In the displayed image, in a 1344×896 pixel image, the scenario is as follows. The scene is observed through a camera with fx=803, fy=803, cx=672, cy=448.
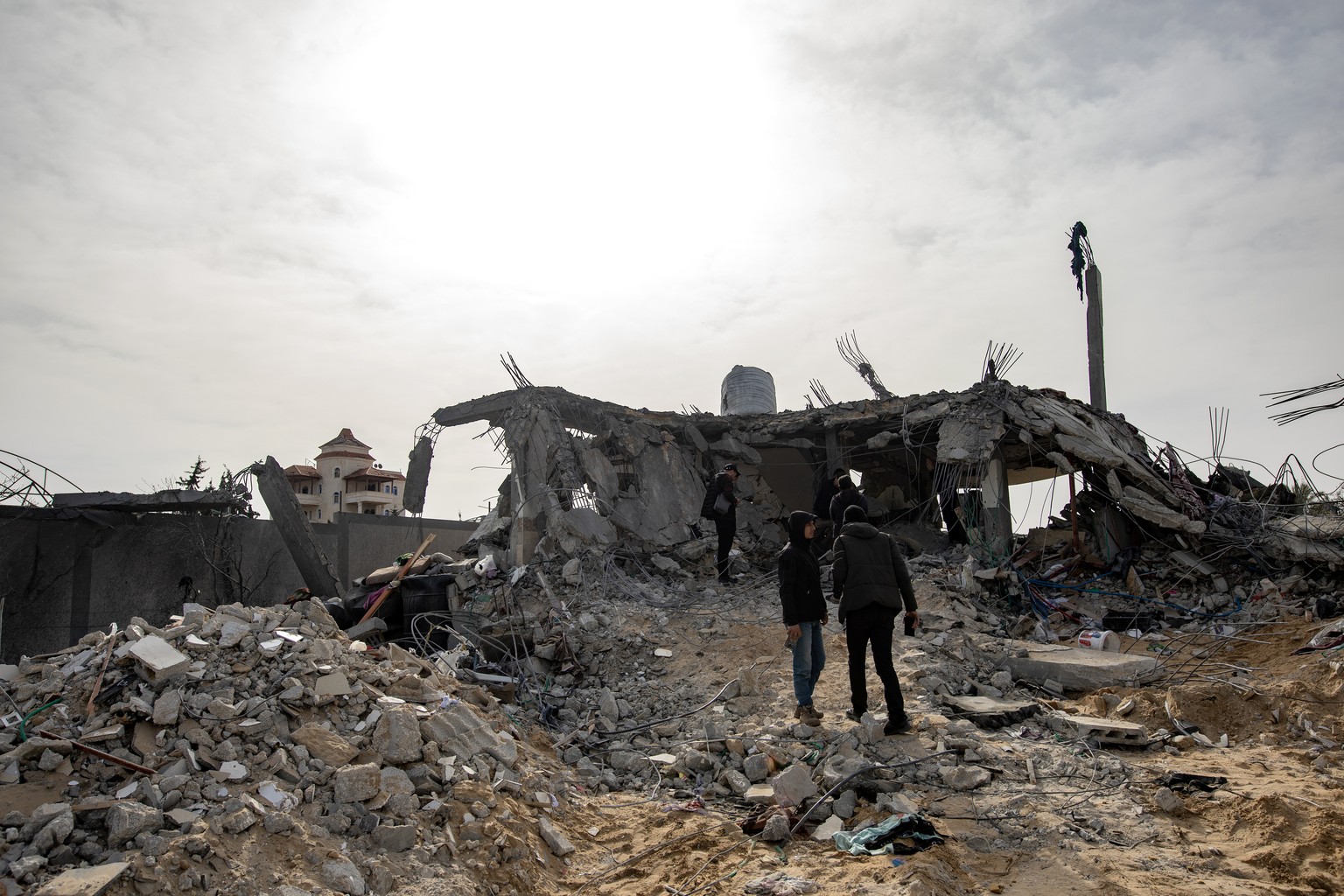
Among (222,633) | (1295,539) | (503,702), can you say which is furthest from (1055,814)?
(1295,539)

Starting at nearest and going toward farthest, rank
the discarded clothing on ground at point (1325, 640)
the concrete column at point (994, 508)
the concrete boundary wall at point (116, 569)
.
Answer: the discarded clothing on ground at point (1325, 640) < the concrete boundary wall at point (116, 569) < the concrete column at point (994, 508)

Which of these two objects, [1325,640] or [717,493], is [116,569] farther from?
[1325,640]

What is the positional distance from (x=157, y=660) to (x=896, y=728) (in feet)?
15.5

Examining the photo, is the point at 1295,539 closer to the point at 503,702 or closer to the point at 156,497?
the point at 503,702

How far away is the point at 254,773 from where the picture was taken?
163 inches

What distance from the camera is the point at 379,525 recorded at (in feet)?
45.0

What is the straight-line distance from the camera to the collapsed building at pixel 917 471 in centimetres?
1062

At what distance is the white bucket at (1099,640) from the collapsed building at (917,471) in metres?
1.93

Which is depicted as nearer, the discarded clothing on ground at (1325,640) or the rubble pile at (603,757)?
the rubble pile at (603,757)

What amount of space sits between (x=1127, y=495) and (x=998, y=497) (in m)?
1.62

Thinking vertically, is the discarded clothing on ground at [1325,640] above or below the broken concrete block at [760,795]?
above

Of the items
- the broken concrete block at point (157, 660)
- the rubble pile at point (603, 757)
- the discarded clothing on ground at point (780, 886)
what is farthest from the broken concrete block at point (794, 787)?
the broken concrete block at point (157, 660)

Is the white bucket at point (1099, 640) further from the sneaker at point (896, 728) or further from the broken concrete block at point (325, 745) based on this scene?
the broken concrete block at point (325, 745)

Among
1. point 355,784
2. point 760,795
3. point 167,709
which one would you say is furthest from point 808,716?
point 167,709
